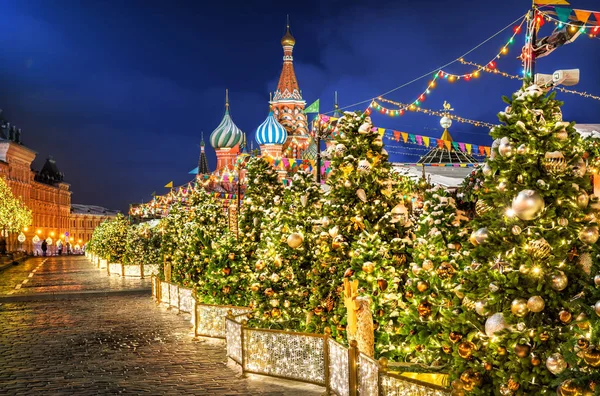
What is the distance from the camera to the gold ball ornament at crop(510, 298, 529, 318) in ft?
19.2

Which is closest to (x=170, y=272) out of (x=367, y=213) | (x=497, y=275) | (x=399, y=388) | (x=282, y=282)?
(x=282, y=282)

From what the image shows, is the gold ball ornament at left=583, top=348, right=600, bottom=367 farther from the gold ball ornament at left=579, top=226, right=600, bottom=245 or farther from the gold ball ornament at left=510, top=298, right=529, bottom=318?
the gold ball ornament at left=579, top=226, right=600, bottom=245

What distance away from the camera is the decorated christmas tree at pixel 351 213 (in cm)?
1073

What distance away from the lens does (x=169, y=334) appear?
15539 millimetres

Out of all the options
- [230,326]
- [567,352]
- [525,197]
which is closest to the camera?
[567,352]

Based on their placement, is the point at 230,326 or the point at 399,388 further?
the point at 230,326

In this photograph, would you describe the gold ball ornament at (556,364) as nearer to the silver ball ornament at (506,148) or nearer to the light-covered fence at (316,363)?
the light-covered fence at (316,363)

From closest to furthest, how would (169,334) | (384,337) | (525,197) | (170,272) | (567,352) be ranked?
(567,352), (525,197), (384,337), (169,334), (170,272)

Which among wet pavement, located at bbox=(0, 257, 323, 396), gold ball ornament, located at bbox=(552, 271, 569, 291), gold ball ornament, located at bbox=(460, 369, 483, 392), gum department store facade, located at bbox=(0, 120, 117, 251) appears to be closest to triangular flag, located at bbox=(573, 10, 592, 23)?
gold ball ornament, located at bbox=(552, 271, 569, 291)

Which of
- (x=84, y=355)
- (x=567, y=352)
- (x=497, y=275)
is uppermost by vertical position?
(x=497, y=275)

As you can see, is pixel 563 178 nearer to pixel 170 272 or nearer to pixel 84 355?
pixel 84 355

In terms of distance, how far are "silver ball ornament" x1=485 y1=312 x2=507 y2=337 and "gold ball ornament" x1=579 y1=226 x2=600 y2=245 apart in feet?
3.11

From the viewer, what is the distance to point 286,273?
40.8 feet

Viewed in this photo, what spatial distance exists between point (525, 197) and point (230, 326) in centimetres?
725
